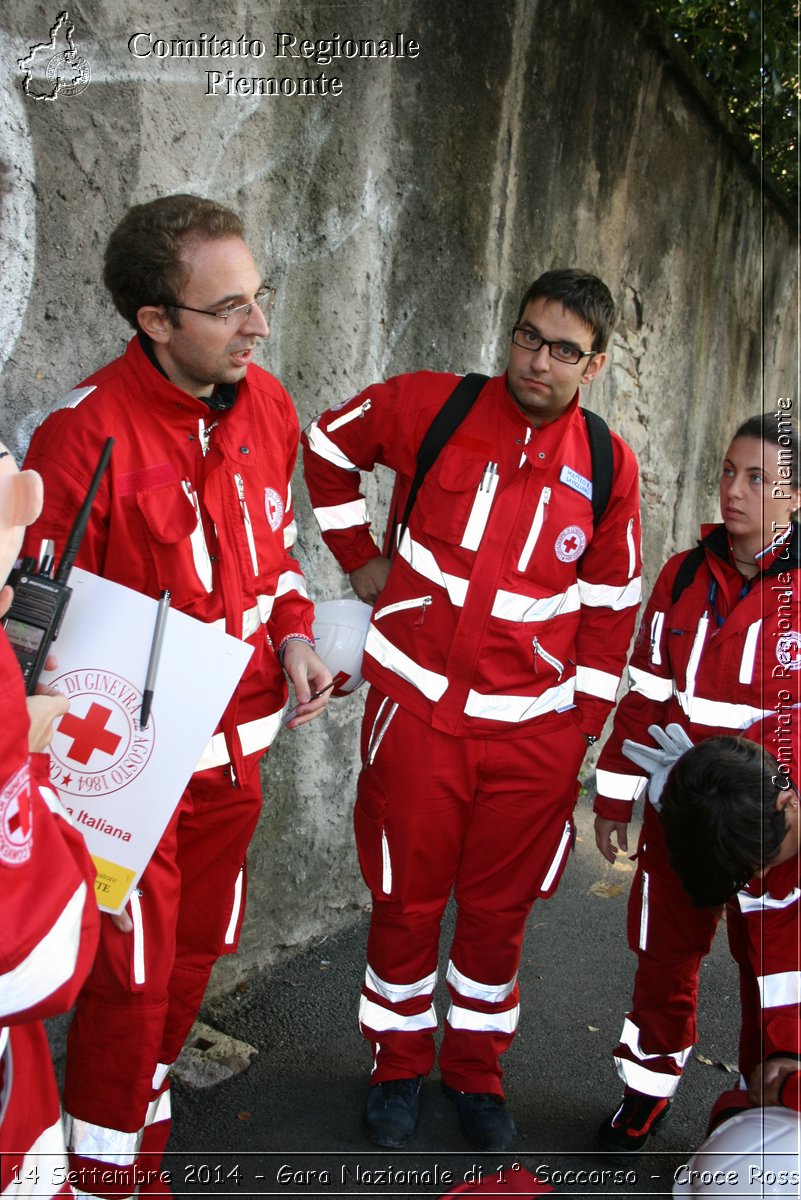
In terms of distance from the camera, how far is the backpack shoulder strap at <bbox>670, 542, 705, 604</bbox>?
3.18 metres

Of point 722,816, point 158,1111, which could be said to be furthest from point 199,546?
point 158,1111

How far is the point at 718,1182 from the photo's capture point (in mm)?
2180

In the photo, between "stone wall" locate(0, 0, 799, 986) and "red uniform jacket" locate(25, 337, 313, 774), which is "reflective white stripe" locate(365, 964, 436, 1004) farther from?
"red uniform jacket" locate(25, 337, 313, 774)

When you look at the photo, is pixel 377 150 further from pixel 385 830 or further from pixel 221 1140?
pixel 221 1140

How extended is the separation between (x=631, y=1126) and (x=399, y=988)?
764 millimetres

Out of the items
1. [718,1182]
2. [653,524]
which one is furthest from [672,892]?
[653,524]

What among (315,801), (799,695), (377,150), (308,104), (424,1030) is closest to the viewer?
(799,695)

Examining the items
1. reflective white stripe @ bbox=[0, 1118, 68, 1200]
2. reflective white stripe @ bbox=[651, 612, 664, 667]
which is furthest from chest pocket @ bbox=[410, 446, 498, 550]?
reflective white stripe @ bbox=[0, 1118, 68, 1200]

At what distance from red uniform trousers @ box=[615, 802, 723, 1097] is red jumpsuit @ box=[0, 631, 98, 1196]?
1.86m

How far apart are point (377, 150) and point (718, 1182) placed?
3.27m

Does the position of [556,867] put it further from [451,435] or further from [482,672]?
[451,435]

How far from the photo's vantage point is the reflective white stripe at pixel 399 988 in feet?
10.4

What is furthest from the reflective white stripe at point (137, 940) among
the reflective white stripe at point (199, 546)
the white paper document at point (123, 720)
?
the reflective white stripe at point (199, 546)

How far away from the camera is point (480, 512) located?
10.0ft
